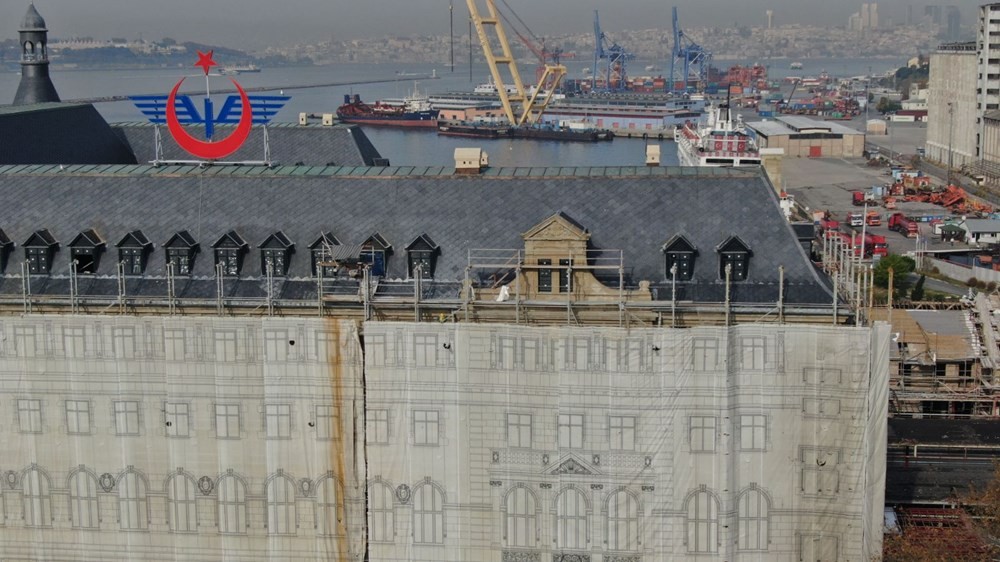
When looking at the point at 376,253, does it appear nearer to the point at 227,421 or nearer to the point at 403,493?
the point at 227,421

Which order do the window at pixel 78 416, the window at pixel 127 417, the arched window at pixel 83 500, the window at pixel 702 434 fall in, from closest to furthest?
the window at pixel 702 434 → the window at pixel 127 417 → the window at pixel 78 416 → the arched window at pixel 83 500

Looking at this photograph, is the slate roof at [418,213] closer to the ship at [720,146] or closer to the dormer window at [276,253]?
the dormer window at [276,253]

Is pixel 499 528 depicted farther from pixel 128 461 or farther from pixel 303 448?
pixel 128 461

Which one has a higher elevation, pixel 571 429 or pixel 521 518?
pixel 571 429

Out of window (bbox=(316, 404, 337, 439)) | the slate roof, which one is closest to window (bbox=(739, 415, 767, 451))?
the slate roof

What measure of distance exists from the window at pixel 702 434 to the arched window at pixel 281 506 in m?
11.4

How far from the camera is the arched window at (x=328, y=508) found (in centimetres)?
3975

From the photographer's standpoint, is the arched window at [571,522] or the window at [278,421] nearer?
the arched window at [571,522]

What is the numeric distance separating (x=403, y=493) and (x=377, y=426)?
2047 mm

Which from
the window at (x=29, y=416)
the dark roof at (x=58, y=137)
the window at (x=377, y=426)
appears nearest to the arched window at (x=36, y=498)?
the window at (x=29, y=416)

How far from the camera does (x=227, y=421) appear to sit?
39.8 metres

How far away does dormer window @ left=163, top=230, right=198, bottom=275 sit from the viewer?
42125 mm

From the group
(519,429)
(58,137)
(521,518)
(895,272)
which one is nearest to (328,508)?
(521,518)

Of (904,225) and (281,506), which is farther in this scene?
(904,225)
